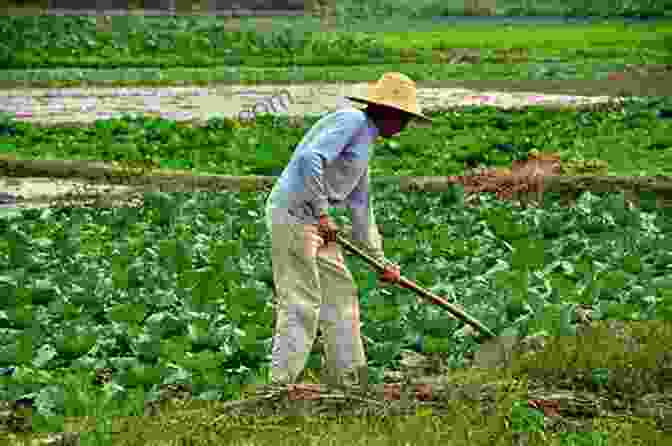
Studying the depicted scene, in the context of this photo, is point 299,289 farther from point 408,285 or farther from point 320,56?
point 320,56

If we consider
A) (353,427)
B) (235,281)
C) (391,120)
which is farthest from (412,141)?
(353,427)

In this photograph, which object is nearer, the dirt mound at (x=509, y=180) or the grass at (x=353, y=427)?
the grass at (x=353, y=427)

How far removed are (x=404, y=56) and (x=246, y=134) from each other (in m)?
13.5

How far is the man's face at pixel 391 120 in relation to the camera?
7.32 meters

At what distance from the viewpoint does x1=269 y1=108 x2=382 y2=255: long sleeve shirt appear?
717 centimetres

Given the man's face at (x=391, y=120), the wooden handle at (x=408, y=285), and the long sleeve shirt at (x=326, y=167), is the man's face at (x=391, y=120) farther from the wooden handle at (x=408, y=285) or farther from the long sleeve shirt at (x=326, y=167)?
the wooden handle at (x=408, y=285)

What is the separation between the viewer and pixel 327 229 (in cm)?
729

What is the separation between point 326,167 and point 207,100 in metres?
16.5

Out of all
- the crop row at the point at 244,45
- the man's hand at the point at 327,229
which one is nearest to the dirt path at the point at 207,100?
the crop row at the point at 244,45

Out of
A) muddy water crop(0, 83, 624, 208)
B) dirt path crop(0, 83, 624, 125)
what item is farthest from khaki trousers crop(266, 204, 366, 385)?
dirt path crop(0, 83, 624, 125)

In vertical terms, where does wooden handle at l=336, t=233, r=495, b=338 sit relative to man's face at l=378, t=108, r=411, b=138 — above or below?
below

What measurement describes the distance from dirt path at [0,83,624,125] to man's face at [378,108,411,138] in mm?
12626

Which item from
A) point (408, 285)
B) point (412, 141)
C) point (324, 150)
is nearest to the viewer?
point (324, 150)

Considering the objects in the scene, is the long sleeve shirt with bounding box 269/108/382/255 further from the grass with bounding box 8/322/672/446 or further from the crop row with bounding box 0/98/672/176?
the crop row with bounding box 0/98/672/176
